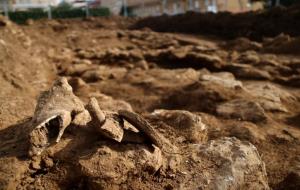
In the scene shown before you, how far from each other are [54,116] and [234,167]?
3.64 ft

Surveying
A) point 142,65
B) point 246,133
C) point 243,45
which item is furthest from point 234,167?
point 243,45

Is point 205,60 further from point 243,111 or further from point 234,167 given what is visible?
point 234,167

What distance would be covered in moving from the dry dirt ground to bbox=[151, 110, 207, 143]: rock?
0.03ft

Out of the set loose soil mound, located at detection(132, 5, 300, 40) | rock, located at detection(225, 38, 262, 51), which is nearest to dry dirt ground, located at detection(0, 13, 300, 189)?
rock, located at detection(225, 38, 262, 51)

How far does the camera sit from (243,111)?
4.37m

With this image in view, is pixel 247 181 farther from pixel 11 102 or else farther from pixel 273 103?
pixel 273 103

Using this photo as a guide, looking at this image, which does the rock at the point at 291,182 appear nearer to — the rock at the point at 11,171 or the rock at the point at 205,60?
the rock at the point at 11,171

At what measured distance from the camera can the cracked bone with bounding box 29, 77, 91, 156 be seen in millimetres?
2422

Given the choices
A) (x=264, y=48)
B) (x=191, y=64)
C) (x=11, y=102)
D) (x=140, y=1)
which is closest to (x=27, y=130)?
(x=11, y=102)

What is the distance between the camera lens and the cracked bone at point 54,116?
242cm

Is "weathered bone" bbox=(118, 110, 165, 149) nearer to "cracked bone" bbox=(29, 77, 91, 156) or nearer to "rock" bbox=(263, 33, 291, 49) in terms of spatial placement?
"cracked bone" bbox=(29, 77, 91, 156)

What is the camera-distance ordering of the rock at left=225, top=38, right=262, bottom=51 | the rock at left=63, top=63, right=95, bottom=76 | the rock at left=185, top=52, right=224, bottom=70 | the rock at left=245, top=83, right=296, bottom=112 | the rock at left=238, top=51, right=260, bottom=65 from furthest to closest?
the rock at left=225, top=38, right=262, bottom=51 → the rock at left=238, top=51, right=260, bottom=65 → the rock at left=185, top=52, right=224, bottom=70 → the rock at left=63, top=63, right=95, bottom=76 → the rock at left=245, top=83, right=296, bottom=112

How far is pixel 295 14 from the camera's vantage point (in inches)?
516

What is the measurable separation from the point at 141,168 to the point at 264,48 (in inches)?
327
